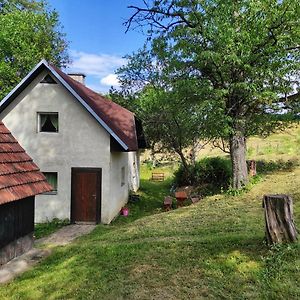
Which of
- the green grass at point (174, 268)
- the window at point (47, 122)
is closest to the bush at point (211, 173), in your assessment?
the window at point (47, 122)

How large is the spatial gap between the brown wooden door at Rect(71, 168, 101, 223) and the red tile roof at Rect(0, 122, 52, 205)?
4.39 metres

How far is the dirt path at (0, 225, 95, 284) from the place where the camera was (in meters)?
8.57

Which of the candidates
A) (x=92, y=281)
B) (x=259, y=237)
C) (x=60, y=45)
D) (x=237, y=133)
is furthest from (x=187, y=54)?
(x=60, y=45)

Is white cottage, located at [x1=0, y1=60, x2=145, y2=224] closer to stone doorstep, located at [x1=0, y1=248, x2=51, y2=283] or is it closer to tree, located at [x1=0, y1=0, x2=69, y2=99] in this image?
stone doorstep, located at [x1=0, y1=248, x2=51, y2=283]

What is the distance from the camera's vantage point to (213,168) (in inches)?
867

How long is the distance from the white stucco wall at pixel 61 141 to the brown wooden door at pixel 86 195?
0.22 m

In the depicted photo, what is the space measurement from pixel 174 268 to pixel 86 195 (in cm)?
900

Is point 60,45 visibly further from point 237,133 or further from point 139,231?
point 139,231

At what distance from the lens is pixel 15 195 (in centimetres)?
873

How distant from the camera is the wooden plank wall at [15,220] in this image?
357 inches

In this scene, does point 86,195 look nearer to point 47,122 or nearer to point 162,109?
point 47,122

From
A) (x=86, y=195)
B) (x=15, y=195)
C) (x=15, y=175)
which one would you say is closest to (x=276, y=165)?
(x=86, y=195)

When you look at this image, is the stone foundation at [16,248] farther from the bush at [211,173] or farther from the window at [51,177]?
the bush at [211,173]

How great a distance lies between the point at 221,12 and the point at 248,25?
1207mm
